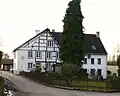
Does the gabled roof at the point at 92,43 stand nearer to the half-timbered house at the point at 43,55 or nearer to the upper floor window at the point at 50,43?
the half-timbered house at the point at 43,55

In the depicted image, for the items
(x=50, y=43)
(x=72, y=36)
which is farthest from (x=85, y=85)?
(x=50, y=43)

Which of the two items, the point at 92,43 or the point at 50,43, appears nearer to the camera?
the point at 50,43

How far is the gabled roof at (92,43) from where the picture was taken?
68375 millimetres

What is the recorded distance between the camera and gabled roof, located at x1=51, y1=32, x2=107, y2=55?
68.4 metres

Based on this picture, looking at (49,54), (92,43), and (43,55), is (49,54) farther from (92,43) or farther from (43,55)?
(92,43)

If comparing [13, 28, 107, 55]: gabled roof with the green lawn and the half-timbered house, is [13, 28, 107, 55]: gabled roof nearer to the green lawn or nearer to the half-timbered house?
the half-timbered house

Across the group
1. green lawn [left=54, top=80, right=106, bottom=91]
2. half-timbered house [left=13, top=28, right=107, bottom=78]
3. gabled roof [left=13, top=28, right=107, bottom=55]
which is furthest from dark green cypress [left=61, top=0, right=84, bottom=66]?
gabled roof [left=13, top=28, right=107, bottom=55]

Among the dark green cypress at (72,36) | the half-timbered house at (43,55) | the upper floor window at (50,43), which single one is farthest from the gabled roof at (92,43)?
the dark green cypress at (72,36)

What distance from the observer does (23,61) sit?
63.1 m

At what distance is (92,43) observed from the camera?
231 feet

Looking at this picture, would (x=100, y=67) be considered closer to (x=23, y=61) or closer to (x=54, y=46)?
(x=54, y=46)

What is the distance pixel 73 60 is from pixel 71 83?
11.1 metres

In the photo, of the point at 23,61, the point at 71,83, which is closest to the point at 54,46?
the point at 23,61

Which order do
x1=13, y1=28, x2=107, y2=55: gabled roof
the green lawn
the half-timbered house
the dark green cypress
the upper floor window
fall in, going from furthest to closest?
x1=13, y1=28, x2=107, y2=55: gabled roof, the upper floor window, the half-timbered house, the dark green cypress, the green lawn
